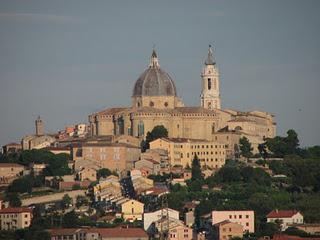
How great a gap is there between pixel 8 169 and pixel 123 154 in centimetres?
599

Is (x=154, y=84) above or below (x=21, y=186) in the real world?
above

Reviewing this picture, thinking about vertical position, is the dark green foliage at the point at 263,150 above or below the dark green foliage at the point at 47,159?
above

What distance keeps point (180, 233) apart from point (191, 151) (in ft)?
61.2

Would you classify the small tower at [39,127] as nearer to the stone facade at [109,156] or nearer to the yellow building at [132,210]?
the stone facade at [109,156]

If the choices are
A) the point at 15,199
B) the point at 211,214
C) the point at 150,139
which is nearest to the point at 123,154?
the point at 150,139

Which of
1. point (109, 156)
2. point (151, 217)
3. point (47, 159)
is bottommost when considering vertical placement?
point (151, 217)

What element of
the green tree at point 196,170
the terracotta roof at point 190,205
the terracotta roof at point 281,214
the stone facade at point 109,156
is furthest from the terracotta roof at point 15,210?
the stone facade at point 109,156

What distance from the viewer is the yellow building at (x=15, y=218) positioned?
70750 mm

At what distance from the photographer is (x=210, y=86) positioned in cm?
Result: 9750

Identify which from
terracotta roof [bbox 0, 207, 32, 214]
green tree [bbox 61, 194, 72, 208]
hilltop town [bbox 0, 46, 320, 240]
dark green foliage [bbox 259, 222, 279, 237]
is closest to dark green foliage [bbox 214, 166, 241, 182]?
hilltop town [bbox 0, 46, 320, 240]

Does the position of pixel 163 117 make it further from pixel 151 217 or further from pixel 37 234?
pixel 37 234

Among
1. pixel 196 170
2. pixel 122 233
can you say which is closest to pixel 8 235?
pixel 122 233

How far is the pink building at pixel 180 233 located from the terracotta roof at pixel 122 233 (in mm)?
1075

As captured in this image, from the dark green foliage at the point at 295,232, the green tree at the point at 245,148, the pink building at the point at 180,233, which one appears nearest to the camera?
the pink building at the point at 180,233
